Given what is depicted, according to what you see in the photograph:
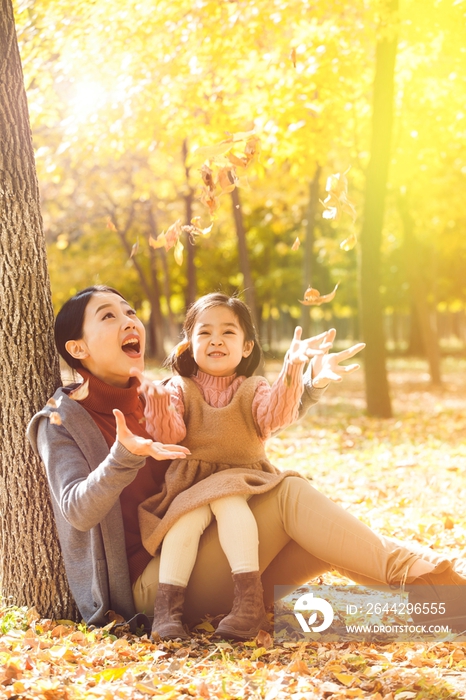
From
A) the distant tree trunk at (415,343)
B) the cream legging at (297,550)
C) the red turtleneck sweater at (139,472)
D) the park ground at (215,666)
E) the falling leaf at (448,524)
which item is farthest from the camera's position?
the distant tree trunk at (415,343)

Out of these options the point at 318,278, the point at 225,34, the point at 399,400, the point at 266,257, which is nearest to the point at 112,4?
the point at 225,34

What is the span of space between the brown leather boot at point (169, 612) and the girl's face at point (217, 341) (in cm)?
100

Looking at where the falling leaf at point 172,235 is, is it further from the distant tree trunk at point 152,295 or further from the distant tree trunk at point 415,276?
the distant tree trunk at point 152,295

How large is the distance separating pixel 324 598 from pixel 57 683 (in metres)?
1.69

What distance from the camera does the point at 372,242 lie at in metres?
10.3

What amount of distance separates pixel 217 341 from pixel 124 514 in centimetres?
89

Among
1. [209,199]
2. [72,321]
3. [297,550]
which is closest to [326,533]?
[297,550]

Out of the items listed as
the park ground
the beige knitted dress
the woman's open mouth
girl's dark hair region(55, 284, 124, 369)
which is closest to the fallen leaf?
the park ground

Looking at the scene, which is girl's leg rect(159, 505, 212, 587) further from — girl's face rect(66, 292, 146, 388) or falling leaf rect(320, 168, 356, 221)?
falling leaf rect(320, 168, 356, 221)

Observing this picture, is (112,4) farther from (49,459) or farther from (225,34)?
(49,459)

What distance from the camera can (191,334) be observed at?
355cm

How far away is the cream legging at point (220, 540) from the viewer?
2949 mm

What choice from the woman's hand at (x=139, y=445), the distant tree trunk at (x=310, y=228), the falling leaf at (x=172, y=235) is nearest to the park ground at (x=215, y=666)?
the woman's hand at (x=139, y=445)

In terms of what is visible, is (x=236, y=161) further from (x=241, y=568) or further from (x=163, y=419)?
(x=241, y=568)
